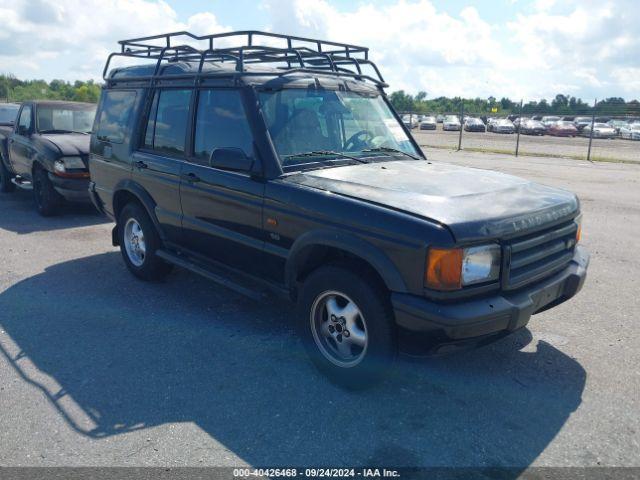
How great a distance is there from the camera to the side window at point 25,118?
31.9 ft

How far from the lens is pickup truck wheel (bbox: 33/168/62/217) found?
8781 millimetres

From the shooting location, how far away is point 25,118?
32.5ft

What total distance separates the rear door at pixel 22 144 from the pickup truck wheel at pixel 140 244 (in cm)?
451

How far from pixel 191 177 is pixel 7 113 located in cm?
1026

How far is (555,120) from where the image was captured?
47.2 metres

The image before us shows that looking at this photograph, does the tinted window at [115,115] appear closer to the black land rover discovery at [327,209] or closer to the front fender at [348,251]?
the black land rover discovery at [327,209]

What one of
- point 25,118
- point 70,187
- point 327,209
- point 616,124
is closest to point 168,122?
point 327,209

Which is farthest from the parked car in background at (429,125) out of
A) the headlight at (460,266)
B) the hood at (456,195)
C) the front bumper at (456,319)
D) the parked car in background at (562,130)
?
the headlight at (460,266)

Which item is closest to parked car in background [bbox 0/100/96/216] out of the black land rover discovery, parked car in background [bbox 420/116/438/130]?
the black land rover discovery

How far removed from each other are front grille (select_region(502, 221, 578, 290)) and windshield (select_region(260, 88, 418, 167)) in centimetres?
160

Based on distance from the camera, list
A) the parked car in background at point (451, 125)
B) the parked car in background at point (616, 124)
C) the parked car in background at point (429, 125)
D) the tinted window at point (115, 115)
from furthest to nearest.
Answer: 1. the parked car in background at point (429, 125)
2. the parked car in background at point (451, 125)
3. the parked car in background at point (616, 124)
4. the tinted window at point (115, 115)

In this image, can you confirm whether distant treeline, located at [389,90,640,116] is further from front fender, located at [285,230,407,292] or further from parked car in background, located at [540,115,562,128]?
front fender, located at [285,230,407,292]

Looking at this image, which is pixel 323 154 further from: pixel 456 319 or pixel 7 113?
pixel 7 113

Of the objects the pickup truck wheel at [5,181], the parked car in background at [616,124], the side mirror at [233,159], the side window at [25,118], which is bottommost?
the pickup truck wheel at [5,181]
